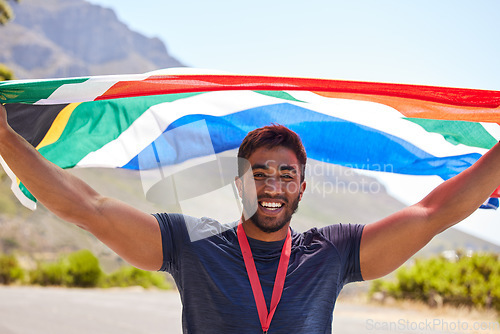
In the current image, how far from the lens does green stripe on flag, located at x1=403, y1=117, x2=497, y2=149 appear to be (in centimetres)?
361

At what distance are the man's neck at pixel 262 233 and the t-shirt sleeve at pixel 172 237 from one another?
320 mm

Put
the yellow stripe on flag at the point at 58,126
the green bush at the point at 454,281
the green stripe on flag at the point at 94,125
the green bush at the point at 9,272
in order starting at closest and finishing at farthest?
1. the yellow stripe on flag at the point at 58,126
2. the green stripe on flag at the point at 94,125
3. the green bush at the point at 454,281
4. the green bush at the point at 9,272

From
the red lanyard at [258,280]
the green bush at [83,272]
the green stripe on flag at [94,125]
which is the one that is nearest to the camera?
the red lanyard at [258,280]

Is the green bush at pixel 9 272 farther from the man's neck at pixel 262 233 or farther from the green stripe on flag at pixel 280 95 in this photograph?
the man's neck at pixel 262 233

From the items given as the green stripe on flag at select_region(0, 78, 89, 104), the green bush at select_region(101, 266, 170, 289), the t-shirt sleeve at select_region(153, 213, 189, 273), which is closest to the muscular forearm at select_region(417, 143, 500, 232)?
the t-shirt sleeve at select_region(153, 213, 189, 273)

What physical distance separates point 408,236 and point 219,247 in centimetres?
95

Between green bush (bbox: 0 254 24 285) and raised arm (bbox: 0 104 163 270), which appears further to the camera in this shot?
green bush (bbox: 0 254 24 285)

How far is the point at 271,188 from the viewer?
267 cm

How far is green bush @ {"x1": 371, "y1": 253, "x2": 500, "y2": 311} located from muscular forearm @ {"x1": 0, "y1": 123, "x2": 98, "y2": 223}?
12.4 meters

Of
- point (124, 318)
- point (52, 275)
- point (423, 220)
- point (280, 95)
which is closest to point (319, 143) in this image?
point (280, 95)

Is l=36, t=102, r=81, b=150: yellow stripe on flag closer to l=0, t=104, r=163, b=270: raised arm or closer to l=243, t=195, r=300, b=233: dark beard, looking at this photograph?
l=0, t=104, r=163, b=270: raised arm

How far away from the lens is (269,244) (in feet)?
8.70

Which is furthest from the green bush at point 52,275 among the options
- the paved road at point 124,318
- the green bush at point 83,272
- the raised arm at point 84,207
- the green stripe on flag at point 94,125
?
the raised arm at point 84,207

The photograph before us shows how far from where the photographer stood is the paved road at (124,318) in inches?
452
